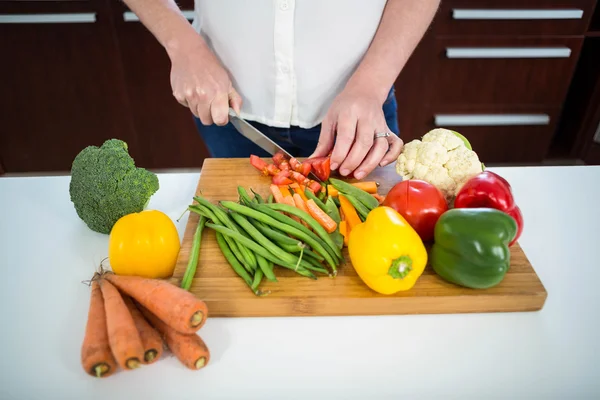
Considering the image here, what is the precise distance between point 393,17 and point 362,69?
22cm

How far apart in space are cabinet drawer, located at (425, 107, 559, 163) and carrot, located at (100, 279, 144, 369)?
2.59 meters

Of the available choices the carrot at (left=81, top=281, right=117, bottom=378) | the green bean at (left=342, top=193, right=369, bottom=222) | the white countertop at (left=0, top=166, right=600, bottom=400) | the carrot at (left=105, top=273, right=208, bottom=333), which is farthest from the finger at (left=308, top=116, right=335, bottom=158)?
the carrot at (left=81, top=281, right=117, bottom=378)

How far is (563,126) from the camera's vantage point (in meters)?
3.27

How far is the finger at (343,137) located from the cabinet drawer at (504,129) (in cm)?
188

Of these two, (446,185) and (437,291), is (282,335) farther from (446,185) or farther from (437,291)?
(446,185)

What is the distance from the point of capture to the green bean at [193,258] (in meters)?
1.05

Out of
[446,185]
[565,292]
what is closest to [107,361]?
[446,185]

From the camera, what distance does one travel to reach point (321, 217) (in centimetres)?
119

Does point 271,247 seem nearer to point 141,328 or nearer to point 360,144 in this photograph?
point 141,328

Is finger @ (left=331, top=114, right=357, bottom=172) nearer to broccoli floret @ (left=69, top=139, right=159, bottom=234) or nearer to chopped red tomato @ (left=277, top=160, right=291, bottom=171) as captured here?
chopped red tomato @ (left=277, top=160, right=291, bottom=171)

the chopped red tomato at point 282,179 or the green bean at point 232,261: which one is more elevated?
the chopped red tomato at point 282,179

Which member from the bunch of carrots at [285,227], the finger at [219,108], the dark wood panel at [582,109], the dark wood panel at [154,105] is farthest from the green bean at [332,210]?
the dark wood panel at [582,109]

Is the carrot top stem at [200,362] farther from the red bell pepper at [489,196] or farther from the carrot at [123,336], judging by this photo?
the red bell pepper at [489,196]

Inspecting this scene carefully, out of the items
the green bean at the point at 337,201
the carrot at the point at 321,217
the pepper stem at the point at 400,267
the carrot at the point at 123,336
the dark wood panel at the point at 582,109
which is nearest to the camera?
the carrot at the point at 123,336
